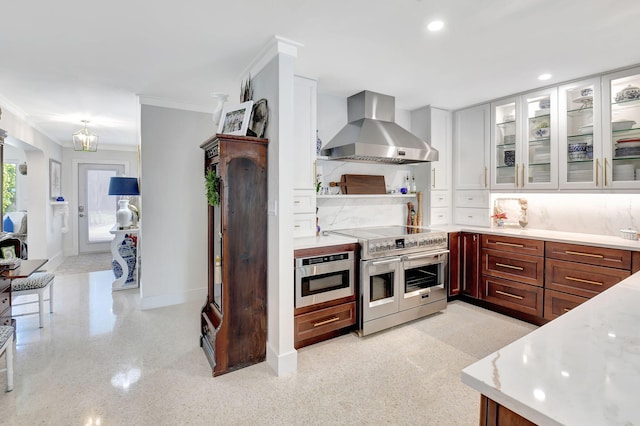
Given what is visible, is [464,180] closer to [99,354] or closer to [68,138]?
[99,354]

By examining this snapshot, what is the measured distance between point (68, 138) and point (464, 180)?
24.3 ft

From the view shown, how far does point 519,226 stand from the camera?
3.97 m

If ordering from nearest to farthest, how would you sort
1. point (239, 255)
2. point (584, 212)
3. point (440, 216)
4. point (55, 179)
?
1. point (239, 255)
2. point (584, 212)
3. point (440, 216)
4. point (55, 179)

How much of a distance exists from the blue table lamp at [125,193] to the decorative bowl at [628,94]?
5.63m

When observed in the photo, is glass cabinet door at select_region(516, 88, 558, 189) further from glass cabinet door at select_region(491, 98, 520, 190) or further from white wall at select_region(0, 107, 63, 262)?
white wall at select_region(0, 107, 63, 262)

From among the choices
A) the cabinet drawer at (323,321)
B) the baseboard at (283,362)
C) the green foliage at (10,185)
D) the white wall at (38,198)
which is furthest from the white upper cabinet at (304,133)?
the green foliage at (10,185)

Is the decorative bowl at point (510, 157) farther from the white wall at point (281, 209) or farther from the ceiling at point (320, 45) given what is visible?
the white wall at point (281, 209)

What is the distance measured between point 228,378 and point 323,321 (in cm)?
92

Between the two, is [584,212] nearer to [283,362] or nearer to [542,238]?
[542,238]

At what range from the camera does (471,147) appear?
4.21m

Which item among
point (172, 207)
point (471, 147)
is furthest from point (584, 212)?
point (172, 207)

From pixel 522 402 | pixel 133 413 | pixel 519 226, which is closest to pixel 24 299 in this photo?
pixel 133 413

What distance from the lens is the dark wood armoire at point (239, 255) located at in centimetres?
247

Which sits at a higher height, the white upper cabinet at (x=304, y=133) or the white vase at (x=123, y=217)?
the white upper cabinet at (x=304, y=133)
